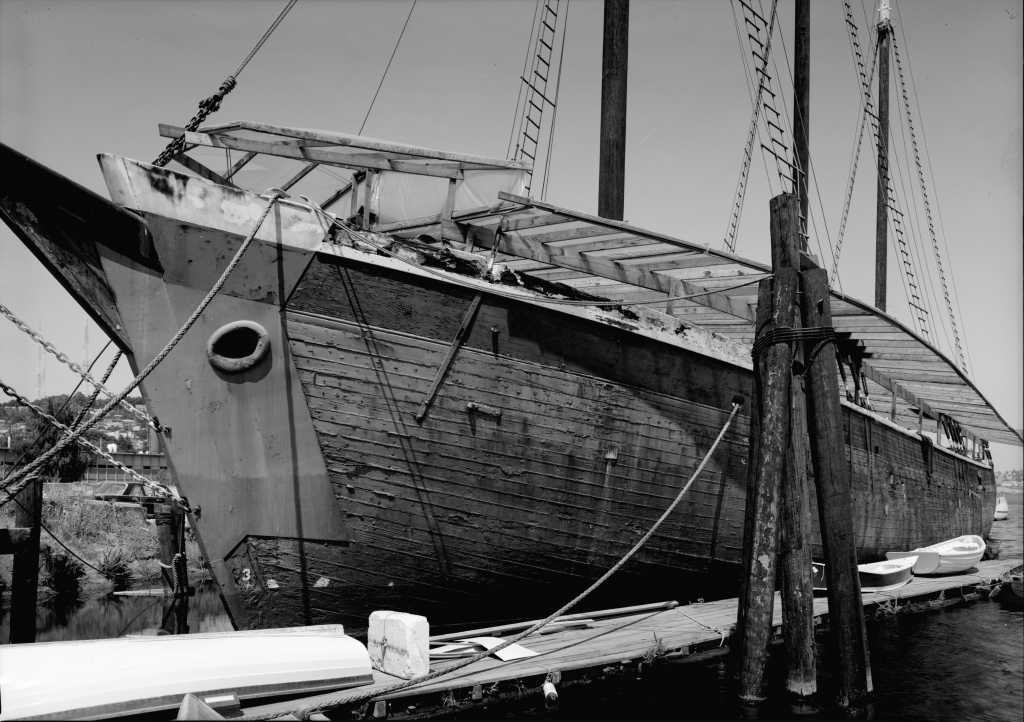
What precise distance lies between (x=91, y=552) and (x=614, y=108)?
12.9m

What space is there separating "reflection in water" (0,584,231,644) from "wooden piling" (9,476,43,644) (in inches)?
→ 108

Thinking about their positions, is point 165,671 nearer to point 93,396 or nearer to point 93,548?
point 93,396

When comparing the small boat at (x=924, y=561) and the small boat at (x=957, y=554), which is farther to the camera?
the small boat at (x=957, y=554)

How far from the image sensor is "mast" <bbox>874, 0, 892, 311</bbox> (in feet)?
70.6

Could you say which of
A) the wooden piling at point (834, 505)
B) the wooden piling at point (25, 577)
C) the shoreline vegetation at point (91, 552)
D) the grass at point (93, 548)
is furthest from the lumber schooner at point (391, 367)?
the grass at point (93, 548)

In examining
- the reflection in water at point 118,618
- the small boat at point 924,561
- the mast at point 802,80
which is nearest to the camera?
the reflection in water at point 118,618

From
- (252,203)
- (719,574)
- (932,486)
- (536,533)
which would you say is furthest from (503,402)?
(932,486)

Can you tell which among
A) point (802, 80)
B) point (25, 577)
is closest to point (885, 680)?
point (25, 577)

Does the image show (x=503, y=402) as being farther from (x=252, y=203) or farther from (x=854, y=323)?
(x=854, y=323)

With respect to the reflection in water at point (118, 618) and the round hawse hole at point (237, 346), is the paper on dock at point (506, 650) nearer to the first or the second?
the round hawse hole at point (237, 346)

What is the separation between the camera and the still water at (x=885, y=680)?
223 inches

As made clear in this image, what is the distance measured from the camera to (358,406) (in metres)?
6.19

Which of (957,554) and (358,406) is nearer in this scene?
(358,406)

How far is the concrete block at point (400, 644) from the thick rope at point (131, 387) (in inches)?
93.0
